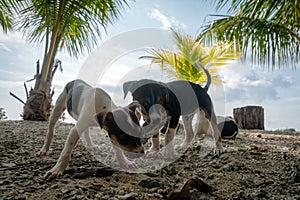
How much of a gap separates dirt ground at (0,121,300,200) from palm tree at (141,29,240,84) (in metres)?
4.25

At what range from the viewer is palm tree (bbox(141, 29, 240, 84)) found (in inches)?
269

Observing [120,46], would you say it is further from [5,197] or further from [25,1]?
[25,1]

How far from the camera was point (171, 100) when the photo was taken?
2650 millimetres

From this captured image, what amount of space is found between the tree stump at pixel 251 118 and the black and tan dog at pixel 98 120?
643 cm

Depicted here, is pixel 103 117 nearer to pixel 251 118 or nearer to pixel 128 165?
pixel 128 165

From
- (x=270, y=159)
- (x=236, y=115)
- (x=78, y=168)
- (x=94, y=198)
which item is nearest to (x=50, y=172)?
(x=78, y=168)

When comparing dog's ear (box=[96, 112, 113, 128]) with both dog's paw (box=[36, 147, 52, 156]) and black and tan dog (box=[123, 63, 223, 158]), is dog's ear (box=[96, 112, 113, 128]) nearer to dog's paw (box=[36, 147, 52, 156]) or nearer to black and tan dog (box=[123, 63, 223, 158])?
black and tan dog (box=[123, 63, 223, 158])

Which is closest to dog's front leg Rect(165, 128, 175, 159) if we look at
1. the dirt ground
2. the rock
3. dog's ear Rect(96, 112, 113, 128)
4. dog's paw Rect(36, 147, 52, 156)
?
Answer: the dirt ground

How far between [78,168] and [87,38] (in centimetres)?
564

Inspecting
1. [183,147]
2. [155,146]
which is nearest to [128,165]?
[155,146]

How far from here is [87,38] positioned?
721cm

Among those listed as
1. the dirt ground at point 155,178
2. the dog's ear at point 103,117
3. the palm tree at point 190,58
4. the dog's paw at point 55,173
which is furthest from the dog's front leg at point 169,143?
the palm tree at point 190,58

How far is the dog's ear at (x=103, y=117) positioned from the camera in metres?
2.08

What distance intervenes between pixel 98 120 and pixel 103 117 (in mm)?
70
